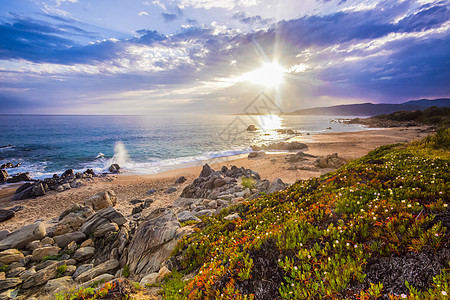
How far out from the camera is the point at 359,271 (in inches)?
132

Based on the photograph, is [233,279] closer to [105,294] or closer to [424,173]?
[105,294]

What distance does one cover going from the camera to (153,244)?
8062 mm

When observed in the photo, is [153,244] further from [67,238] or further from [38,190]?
[38,190]

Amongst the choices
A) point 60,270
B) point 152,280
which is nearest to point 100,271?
point 60,270

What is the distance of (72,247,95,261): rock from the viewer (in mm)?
9672

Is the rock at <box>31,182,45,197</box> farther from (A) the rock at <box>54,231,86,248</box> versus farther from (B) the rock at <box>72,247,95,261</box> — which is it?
(B) the rock at <box>72,247,95,261</box>

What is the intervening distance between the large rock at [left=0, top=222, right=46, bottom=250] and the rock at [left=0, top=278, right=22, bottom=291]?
364cm

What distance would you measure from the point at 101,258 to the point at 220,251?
7.39 metres

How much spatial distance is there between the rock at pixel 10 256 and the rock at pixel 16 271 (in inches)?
32.4

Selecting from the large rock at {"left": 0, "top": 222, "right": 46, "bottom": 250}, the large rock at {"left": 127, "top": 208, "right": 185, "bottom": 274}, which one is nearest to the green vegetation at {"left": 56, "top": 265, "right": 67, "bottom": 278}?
the large rock at {"left": 127, "top": 208, "right": 185, "bottom": 274}

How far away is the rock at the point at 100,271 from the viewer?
765cm

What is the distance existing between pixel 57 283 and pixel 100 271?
63.9 inches

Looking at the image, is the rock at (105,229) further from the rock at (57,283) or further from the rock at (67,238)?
the rock at (57,283)

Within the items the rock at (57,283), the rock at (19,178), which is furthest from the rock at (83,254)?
the rock at (19,178)
